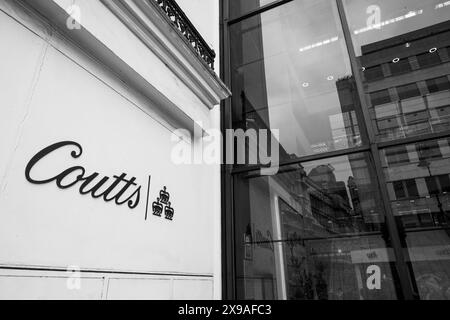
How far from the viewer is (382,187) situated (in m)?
3.43

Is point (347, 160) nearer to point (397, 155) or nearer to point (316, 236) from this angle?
point (397, 155)

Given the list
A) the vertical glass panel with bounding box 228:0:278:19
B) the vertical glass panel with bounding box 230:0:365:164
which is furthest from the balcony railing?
the vertical glass panel with bounding box 228:0:278:19

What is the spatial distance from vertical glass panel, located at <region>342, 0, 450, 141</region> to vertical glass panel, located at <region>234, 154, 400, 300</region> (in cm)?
71

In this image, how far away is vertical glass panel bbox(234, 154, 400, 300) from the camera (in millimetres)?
3285

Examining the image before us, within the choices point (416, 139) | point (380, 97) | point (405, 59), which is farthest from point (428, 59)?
point (416, 139)

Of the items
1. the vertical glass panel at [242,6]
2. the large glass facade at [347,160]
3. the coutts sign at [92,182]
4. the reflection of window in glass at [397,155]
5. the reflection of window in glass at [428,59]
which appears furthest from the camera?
the vertical glass panel at [242,6]

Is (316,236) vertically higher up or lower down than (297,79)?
lower down

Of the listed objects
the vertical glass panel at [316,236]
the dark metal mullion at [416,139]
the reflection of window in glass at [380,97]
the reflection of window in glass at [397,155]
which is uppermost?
the reflection of window in glass at [380,97]

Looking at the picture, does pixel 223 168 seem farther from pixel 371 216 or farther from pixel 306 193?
pixel 371 216

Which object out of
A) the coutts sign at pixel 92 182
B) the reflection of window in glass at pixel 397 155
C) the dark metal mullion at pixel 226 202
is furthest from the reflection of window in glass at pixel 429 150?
the coutts sign at pixel 92 182

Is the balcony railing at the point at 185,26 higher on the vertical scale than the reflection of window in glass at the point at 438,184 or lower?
higher

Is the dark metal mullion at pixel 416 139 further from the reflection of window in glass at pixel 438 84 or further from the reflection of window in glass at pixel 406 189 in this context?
the reflection of window in glass at pixel 438 84

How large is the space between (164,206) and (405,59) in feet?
11.8

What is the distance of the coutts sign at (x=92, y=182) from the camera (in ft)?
6.80
